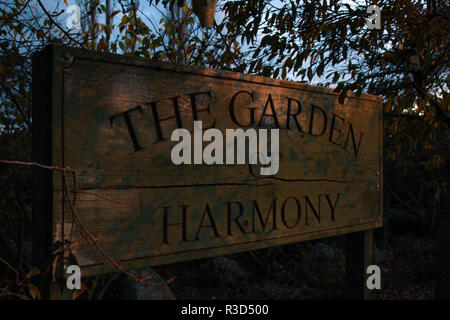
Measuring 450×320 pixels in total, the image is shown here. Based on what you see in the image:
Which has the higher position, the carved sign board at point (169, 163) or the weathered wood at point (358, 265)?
the carved sign board at point (169, 163)

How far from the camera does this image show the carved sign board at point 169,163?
1.40 metres

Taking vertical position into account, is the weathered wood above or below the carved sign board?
below

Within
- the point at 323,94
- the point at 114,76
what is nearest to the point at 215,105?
the point at 114,76

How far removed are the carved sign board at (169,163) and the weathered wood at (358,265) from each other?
0.99 ft

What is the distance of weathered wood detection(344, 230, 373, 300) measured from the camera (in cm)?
269

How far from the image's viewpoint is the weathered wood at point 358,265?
2.69m

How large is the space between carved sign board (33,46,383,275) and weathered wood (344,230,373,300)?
0.99ft

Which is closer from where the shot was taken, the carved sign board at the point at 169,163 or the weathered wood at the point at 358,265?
the carved sign board at the point at 169,163

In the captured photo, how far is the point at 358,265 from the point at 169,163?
69.2 inches

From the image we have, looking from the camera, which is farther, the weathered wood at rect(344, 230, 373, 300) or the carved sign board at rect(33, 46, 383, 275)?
the weathered wood at rect(344, 230, 373, 300)

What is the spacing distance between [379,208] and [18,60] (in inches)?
100

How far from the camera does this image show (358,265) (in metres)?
2.72

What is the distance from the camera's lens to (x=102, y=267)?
4.84 ft

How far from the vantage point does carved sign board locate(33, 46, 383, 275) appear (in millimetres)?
1397
